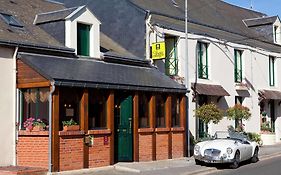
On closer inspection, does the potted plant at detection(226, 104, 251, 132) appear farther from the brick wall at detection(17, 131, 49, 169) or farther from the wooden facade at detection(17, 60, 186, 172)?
the brick wall at detection(17, 131, 49, 169)

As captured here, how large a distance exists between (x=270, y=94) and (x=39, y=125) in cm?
2003

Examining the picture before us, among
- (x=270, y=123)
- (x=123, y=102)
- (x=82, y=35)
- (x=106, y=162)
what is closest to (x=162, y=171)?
(x=106, y=162)

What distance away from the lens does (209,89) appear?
26203 mm

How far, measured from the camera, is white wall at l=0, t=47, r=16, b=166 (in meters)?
16.4

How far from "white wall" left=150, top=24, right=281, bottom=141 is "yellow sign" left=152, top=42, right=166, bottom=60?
0.66 metres

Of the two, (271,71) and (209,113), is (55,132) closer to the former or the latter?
(209,113)

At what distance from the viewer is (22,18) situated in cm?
1986

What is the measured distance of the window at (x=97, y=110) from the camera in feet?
57.4

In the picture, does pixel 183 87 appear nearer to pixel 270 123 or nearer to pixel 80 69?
pixel 80 69

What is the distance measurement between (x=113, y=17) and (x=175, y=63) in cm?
389

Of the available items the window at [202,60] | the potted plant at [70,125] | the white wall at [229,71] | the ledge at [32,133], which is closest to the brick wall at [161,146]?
the white wall at [229,71]

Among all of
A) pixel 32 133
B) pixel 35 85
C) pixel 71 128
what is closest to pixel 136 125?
pixel 71 128

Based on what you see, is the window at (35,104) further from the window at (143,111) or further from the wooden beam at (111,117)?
the window at (143,111)

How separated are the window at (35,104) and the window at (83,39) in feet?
11.1
